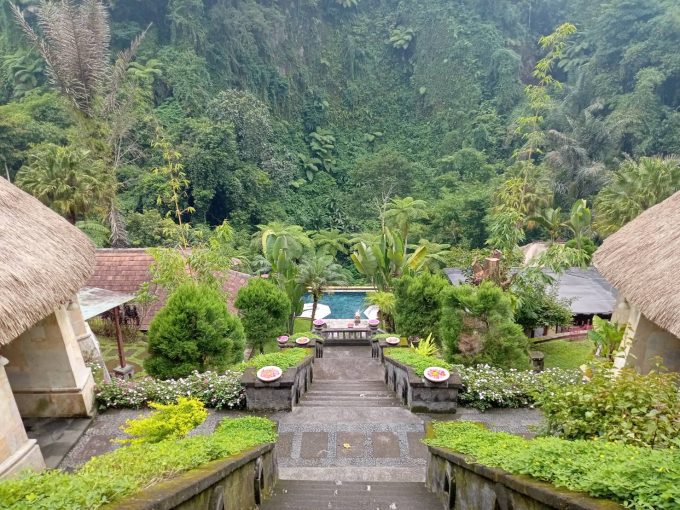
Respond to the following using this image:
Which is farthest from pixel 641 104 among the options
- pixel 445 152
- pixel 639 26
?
pixel 445 152

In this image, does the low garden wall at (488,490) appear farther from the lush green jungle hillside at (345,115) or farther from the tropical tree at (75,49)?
the tropical tree at (75,49)

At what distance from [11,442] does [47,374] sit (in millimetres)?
2171

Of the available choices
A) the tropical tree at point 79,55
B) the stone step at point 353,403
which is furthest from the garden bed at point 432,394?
the tropical tree at point 79,55

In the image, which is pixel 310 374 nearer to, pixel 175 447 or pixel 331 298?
pixel 175 447

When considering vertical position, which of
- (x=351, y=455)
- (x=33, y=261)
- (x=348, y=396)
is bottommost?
(x=348, y=396)

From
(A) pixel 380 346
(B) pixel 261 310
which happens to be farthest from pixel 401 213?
(B) pixel 261 310

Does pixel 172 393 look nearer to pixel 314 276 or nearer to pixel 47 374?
pixel 47 374

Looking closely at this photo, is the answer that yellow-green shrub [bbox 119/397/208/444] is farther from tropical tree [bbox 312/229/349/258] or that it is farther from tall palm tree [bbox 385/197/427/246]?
tall palm tree [bbox 385/197/427/246]

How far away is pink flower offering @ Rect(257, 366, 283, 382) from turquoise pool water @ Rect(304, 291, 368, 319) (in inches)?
582

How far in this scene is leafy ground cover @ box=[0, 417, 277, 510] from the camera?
3.34 m

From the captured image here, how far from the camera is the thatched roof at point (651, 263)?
7512 mm

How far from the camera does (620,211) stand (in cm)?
1823

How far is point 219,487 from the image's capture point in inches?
178

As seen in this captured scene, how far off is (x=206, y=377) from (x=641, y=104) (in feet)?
113
